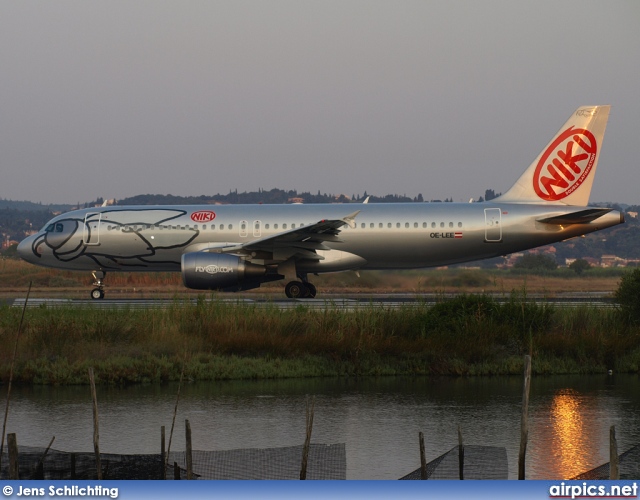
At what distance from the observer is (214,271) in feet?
100

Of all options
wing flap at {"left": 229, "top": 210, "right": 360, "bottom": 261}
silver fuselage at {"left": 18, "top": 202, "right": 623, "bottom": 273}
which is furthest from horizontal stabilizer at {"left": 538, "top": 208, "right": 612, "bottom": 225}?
wing flap at {"left": 229, "top": 210, "right": 360, "bottom": 261}

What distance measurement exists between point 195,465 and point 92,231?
2450cm

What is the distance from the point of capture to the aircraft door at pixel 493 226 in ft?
107

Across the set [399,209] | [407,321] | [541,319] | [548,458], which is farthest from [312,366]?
[399,209]

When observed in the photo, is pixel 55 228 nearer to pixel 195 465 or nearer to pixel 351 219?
pixel 351 219

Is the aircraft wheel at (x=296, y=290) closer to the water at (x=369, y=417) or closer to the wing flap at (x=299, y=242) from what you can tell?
the wing flap at (x=299, y=242)

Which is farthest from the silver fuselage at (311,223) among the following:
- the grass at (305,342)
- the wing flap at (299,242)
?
the grass at (305,342)

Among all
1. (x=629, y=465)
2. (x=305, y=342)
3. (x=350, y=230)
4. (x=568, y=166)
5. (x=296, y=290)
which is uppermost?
(x=568, y=166)

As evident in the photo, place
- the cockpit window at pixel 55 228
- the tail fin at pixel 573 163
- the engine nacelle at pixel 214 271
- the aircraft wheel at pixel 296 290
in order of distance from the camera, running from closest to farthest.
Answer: the engine nacelle at pixel 214 271
the aircraft wheel at pixel 296 290
the tail fin at pixel 573 163
the cockpit window at pixel 55 228

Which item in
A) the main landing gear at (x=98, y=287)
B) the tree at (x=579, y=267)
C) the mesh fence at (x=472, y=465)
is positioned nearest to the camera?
the mesh fence at (x=472, y=465)

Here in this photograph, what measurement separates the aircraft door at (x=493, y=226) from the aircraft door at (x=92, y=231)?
46.4 ft

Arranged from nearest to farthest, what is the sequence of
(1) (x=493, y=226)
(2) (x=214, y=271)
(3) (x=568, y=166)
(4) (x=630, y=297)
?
1. (4) (x=630, y=297)
2. (2) (x=214, y=271)
3. (1) (x=493, y=226)
4. (3) (x=568, y=166)

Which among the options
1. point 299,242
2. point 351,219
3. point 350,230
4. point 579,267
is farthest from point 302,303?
point 579,267

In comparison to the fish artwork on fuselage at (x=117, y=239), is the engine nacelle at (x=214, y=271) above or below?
below
